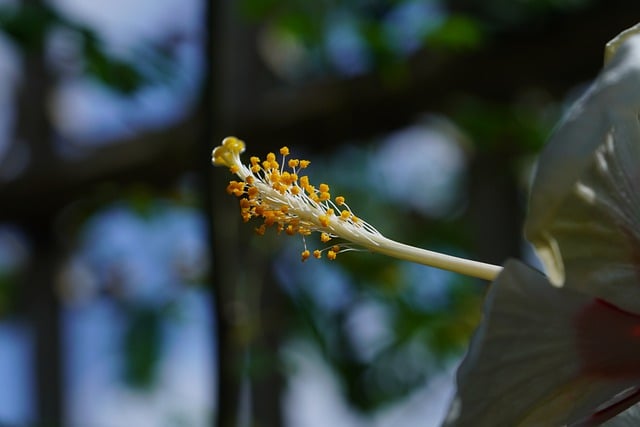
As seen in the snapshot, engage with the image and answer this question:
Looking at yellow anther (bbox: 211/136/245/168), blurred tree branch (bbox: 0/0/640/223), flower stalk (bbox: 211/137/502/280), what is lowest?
flower stalk (bbox: 211/137/502/280)

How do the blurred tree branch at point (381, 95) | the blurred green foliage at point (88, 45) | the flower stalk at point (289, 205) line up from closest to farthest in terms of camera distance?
the flower stalk at point (289, 205) → the blurred green foliage at point (88, 45) → the blurred tree branch at point (381, 95)

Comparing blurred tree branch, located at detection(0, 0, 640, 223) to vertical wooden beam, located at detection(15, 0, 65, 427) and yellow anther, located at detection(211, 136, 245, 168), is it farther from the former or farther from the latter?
yellow anther, located at detection(211, 136, 245, 168)

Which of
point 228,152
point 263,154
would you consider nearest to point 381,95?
point 263,154

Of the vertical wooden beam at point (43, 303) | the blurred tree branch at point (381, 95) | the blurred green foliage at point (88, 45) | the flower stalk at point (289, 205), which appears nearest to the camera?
the flower stalk at point (289, 205)

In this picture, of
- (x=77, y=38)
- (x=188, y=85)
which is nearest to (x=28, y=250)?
(x=188, y=85)

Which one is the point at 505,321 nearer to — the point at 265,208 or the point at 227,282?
the point at 265,208

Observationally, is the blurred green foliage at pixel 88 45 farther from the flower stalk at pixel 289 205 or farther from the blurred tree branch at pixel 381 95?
the flower stalk at pixel 289 205

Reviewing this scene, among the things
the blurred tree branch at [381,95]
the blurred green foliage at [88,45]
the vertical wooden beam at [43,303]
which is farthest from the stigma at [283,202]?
the vertical wooden beam at [43,303]

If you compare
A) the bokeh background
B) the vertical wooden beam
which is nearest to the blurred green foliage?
the bokeh background

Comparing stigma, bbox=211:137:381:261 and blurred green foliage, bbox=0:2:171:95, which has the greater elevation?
blurred green foliage, bbox=0:2:171:95

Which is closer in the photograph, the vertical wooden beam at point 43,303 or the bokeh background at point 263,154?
the bokeh background at point 263,154

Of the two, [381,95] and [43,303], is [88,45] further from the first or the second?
[43,303]

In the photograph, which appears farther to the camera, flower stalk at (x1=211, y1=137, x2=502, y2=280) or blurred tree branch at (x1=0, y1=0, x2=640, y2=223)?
blurred tree branch at (x1=0, y1=0, x2=640, y2=223)

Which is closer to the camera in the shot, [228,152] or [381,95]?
[228,152]
